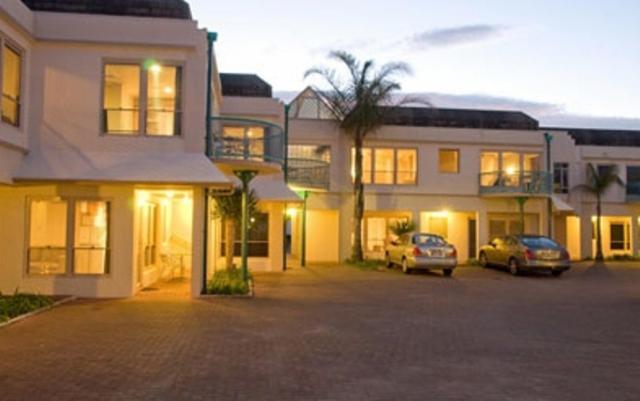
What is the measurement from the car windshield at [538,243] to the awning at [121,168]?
13.9 metres

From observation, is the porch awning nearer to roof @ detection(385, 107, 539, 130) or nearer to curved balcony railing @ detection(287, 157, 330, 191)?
curved balcony railing @ detection(287, 157, 330, 191)

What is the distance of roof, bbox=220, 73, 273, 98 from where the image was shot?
27250 millimetres

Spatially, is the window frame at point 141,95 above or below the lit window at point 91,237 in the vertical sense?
above

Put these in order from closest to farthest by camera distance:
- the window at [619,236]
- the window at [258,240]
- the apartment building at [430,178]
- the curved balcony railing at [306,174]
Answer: the window at [258,240]
the curved balcony railing at [306,174]
the apartment building at [430,178]
the window at [619,236]

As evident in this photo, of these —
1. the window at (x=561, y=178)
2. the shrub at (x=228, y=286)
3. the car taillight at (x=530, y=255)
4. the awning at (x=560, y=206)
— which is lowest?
the shrub at (x=228, y=286)

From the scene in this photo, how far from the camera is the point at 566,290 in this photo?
19906mm

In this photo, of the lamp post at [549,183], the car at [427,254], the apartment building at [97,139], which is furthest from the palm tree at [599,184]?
the apartment building at [97,139]

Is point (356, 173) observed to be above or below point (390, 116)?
below

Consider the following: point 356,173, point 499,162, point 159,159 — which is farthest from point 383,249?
point 159,159

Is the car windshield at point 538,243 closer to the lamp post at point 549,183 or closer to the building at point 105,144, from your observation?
the lamp post at point 549,183

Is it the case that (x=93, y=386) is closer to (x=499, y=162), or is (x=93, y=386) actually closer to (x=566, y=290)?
(x=566, y=290)

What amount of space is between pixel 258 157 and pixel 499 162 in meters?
17.7

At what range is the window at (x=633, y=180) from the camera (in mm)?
35594

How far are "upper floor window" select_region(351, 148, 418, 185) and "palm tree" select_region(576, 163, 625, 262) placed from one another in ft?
32.3
